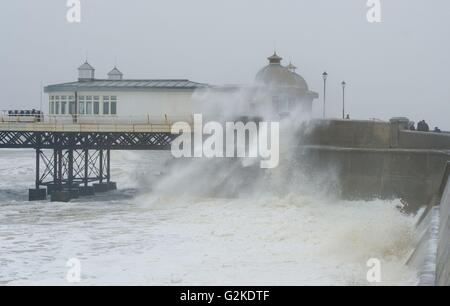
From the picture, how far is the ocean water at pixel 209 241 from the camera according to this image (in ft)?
44.4

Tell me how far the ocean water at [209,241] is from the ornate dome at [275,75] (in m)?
16.6

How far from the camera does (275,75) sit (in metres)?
44.4

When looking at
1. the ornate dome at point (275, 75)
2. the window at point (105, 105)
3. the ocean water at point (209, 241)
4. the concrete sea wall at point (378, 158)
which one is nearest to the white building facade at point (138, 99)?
the window at point (105, 105)

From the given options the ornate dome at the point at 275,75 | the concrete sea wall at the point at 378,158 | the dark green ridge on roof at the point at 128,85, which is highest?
the ornate dome at the point at 275,75

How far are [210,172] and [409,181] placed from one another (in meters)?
9.98

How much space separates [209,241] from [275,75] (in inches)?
1095

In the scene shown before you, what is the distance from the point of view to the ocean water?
533 inches

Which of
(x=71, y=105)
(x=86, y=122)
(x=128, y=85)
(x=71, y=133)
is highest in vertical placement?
(x=128, y=85)

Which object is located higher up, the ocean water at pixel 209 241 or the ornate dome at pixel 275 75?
the ornate dome at pixel 275 75

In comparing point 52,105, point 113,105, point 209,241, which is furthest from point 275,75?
point 209,241

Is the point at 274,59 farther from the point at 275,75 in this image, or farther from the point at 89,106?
the point at 89,106

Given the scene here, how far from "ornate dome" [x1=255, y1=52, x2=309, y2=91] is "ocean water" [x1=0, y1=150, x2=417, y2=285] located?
16604mm

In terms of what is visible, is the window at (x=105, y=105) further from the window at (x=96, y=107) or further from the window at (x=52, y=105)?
the window at (x=52, y=105)
